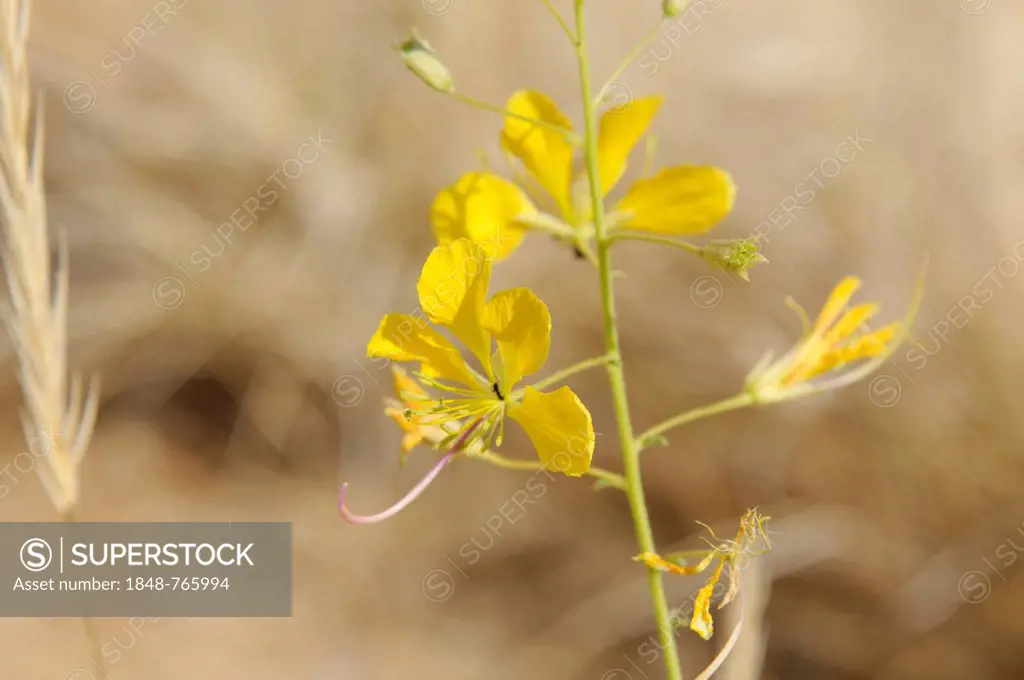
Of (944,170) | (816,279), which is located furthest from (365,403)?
(944,170)

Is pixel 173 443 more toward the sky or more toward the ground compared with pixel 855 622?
more toward the sky

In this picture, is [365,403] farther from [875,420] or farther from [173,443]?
[875,420]

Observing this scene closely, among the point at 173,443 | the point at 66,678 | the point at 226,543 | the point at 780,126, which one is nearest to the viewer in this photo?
the point at 226,543

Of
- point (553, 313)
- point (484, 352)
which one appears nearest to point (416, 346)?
point (484, 352)

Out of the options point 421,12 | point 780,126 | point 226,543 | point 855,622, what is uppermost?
point 421,12

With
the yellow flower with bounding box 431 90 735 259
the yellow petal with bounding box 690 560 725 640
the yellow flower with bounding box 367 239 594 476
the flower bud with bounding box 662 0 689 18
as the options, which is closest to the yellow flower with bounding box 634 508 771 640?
the yellow petal with bounding box 690 560 725 640

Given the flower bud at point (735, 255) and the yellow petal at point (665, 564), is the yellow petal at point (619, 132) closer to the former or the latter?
the flower bud at point (735, 255)
